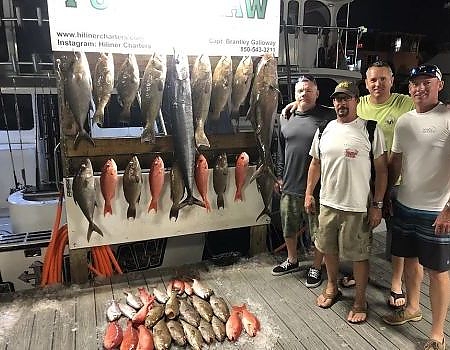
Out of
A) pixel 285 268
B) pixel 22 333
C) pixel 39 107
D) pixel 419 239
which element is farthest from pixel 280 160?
pixel 39 107

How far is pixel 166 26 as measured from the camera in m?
2.77

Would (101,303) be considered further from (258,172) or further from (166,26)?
(166,26)

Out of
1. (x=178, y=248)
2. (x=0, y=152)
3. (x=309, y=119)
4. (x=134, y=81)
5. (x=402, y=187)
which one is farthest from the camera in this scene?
(x=0, y=152)

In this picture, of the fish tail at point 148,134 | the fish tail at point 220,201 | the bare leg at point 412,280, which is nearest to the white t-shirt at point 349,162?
the bare leg at point 412,280

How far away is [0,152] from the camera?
4.69 meters

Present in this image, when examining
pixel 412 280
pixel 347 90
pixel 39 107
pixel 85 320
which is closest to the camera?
pixel 347 90

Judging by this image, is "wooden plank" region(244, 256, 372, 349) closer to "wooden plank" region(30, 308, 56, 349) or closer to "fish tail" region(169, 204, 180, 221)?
"fish tail" region(169, 204, 180, 221)

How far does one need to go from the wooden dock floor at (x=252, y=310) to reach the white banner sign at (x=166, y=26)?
1.72 meters

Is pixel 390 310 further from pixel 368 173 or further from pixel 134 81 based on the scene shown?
pixel 134 81

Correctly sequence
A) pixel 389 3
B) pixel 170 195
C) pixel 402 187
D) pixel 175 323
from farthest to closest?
pixel 389 3, pixel 170 195, pixel 175 323, pixel 402 187

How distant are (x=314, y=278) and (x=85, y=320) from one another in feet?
5.40

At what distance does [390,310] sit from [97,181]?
2235 millimetres

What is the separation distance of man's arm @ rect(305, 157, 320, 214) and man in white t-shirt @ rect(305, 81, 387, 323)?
0.11m

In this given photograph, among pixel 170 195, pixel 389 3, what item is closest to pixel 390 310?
pixel 170 195
